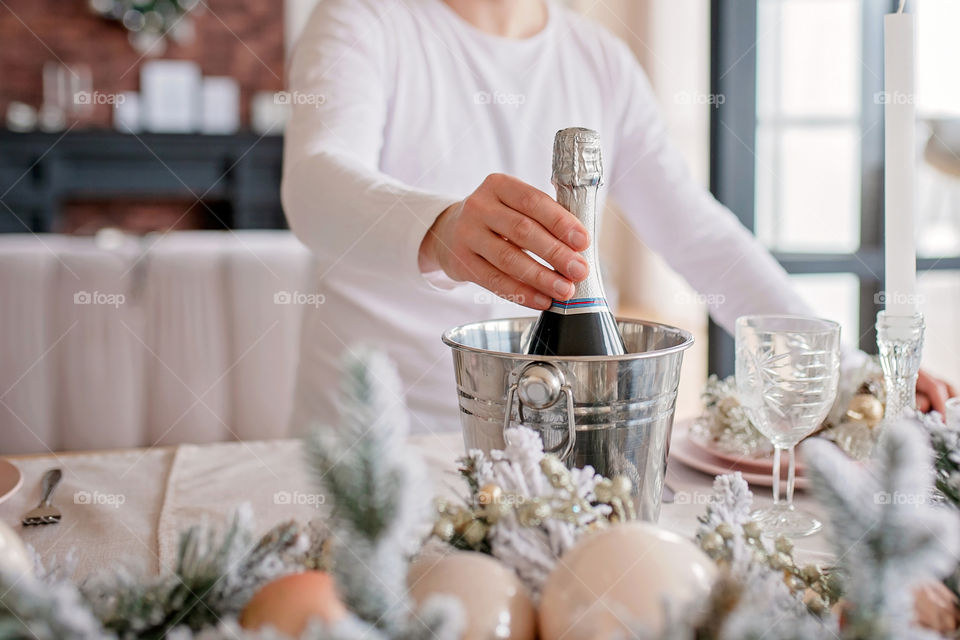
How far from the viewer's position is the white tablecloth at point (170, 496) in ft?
2.02

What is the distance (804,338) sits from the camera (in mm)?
621

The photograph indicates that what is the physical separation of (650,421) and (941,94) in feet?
9.32

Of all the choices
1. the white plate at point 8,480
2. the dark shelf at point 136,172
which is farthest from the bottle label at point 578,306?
the dark shelf at point 136,172

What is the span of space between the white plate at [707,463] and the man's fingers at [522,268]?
28 cm

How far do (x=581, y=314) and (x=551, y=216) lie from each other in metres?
0.11

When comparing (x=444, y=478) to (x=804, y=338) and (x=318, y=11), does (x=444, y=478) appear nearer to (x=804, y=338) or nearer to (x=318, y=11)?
(x=804, y=338)

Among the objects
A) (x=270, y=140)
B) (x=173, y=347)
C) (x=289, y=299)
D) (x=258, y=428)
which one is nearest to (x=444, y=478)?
(x=289, y=299)

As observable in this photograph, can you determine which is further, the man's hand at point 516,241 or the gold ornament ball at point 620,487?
the man's hand at point 516,241

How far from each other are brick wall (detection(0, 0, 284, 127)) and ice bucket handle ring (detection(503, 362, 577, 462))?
5247 millimetres

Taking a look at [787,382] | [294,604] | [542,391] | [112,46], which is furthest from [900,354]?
[112,46]

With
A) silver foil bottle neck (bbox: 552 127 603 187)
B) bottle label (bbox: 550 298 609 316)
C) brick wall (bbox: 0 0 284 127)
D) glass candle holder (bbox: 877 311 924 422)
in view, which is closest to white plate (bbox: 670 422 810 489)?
glass candle holder (bbox: 877 311 924 422)

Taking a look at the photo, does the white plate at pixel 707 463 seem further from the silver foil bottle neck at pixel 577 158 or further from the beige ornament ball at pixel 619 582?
the beige ornament ball at pixel 619 582

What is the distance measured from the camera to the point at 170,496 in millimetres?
723

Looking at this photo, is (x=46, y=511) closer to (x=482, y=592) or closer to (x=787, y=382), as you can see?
(x=482, y=592)
